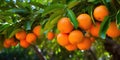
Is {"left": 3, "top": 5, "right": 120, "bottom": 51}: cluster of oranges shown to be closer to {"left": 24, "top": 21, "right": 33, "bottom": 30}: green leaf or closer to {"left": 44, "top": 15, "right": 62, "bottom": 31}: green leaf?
{"left": 44, "top": 15, "right": 62, "bottom": 31}: green leaf

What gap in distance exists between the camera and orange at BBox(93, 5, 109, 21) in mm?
1181

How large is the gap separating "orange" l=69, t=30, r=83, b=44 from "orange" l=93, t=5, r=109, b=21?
0.10 meters

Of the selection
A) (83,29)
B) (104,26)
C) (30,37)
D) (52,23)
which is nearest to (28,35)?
(30,37)

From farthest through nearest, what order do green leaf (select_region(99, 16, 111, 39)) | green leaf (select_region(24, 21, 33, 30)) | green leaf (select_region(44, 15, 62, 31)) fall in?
green leaf (select_region(24, 21, 33, 30)) → green leaf (select_region(44, 15, 62, 31)) → green leaf (select_region(99, 16, 111, 39))

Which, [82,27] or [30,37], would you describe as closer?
[82,27]

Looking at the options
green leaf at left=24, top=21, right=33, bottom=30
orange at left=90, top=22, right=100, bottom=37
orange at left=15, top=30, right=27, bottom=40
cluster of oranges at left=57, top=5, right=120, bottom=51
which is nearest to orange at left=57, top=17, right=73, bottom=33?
cluster of oranges at left=57, top=5, right=120, bottom=51

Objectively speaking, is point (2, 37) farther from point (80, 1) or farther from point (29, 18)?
point (80, 1)

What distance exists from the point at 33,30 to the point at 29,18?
8cm

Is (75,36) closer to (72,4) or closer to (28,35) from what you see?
(72,4)

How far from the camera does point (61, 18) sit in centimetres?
125

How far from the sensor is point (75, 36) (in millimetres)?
1190

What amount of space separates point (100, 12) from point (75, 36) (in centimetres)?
15

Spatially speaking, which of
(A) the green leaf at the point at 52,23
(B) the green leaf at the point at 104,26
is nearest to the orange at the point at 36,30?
(A) the green leaf at the point at 52,23

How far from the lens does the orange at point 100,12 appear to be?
1.18m
